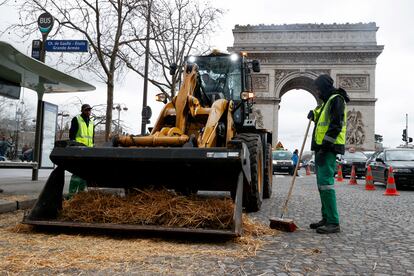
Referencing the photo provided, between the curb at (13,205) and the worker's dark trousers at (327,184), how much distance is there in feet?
14.9

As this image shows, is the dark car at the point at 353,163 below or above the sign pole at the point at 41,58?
below

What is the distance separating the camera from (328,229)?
5520mm

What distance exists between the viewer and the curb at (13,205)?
264 inches

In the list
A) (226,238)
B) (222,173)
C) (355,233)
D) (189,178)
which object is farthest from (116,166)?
(355,233)

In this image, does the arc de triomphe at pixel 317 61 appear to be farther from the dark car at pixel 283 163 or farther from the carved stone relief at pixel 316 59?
the dark car at pixel 283 163

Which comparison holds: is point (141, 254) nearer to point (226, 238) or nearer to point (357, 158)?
point (226, 238)

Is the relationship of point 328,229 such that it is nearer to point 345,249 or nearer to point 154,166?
point 345,249

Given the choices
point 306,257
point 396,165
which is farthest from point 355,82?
point 306,257

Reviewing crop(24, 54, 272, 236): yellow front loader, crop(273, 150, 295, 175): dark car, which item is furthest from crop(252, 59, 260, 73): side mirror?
crop(273, 150, 295, 175): dark car

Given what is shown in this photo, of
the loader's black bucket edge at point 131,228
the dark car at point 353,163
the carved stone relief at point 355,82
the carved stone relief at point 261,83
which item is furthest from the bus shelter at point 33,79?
the carved stone relief at point 355,82

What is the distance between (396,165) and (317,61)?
1107 inches

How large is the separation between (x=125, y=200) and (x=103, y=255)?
1549mm

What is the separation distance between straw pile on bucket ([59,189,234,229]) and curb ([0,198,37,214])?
170 centimetres

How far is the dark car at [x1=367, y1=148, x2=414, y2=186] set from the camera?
1423 cm
